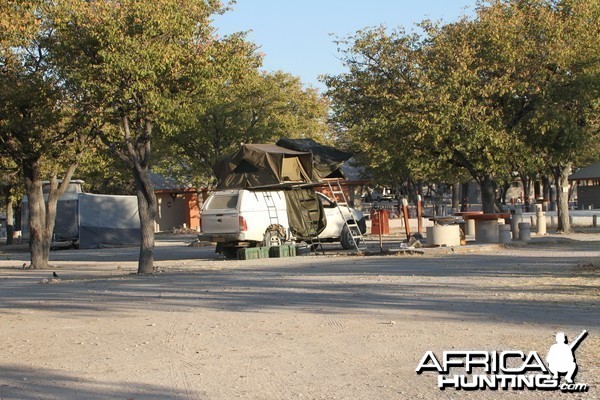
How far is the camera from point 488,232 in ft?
88.2

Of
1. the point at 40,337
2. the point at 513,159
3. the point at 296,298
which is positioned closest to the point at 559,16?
the point at 513,159

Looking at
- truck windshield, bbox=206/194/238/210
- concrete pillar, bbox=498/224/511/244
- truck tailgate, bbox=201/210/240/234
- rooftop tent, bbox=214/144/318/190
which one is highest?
rooftop tent, bbox=214/144/318/190

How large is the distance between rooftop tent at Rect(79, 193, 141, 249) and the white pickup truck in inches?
590

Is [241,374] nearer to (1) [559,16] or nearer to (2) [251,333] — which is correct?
(2) [251,333]

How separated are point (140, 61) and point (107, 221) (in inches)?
875

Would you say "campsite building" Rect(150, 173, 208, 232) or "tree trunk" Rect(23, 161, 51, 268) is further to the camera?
"campsite building" Rect(150, 173, 208, 232)

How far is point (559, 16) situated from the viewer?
1183 inches

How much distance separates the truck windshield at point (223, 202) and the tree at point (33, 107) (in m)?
3.98

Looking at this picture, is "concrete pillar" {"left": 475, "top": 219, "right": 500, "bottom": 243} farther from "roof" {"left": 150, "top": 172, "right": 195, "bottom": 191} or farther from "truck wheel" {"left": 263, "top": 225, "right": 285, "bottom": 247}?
"roof" {"left": 150, "top": 172, "right": 195, "bottom": 191}

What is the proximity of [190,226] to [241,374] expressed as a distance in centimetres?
4818

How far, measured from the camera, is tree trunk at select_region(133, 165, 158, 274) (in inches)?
824

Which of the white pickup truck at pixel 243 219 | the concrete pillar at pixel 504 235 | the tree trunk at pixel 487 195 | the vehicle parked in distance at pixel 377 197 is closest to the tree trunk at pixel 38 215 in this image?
the white pickup truck at pixel 243 219

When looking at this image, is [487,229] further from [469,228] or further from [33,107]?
[33,107]

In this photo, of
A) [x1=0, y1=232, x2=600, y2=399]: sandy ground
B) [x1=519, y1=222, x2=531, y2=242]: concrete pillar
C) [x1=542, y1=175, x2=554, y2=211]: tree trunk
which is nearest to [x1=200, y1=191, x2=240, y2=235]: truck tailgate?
[x1=0, y1=232, x2=600, y2=399]: sandy ground
